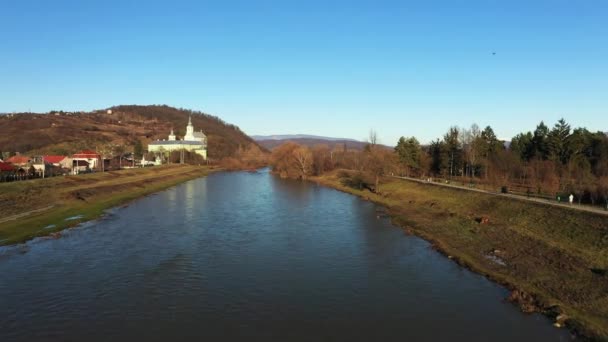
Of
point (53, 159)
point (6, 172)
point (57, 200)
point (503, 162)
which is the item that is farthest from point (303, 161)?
point (57, 200)

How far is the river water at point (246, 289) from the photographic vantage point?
15172 mm

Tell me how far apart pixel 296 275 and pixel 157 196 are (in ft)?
131

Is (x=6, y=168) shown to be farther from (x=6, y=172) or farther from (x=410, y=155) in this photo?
(x=410, y=155)

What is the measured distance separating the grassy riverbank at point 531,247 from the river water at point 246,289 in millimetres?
1145

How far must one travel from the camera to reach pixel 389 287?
1994 cm

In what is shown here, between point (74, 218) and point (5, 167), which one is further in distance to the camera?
point (5, 167)

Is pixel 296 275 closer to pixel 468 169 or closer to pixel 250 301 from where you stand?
pixel 250 301

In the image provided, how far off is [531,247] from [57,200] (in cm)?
4268

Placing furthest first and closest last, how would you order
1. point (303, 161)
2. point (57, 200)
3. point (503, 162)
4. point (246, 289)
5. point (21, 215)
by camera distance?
point (303, 161)
point (503, 162)
point (57, 200)
point (21, 215)
point (246, 289)

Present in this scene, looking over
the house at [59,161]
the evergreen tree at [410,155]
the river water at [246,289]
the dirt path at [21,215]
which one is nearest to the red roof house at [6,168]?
the dirt path at [21,215]


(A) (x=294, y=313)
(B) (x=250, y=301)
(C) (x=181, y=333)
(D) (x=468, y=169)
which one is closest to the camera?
(C) (x=181, y=333)

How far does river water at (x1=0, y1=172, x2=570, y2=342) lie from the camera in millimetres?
15172

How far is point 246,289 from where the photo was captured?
19234 mm

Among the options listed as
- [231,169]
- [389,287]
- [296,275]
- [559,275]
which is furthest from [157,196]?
[231,169]
